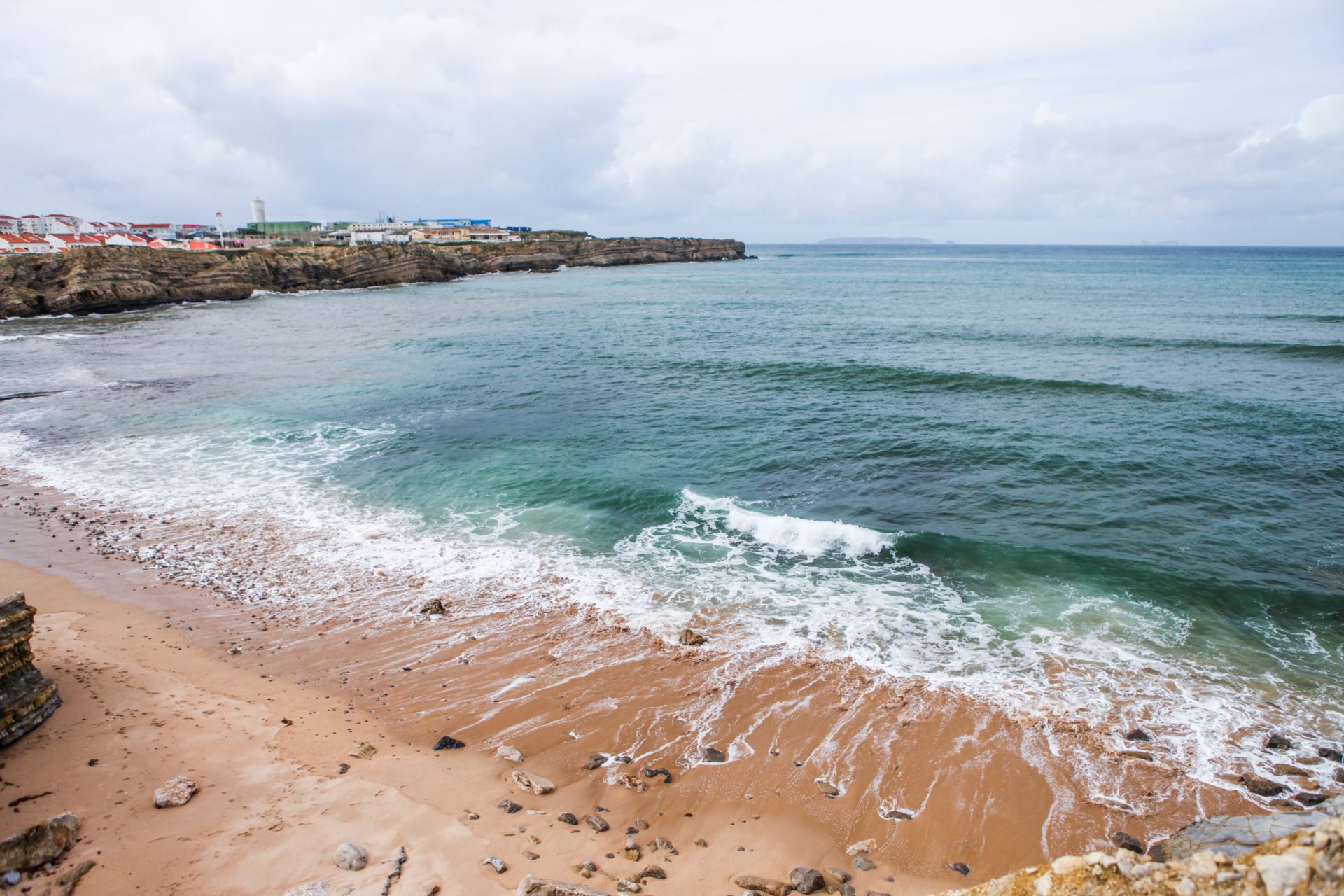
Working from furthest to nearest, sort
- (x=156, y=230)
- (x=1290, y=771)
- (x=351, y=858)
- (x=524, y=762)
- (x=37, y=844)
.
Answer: (x=156, y=230) → (x=524, y=762) → (x=1290, y=771) → (x=351, y=858) → (x=37, y=844)

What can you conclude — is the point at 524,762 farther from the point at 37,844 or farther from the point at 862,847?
the point at 37,844

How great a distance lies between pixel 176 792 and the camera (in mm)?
8508

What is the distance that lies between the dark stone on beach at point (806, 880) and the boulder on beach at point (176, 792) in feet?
24.5

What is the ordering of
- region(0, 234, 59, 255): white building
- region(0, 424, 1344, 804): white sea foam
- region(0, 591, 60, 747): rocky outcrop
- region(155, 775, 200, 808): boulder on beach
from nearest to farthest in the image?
1. region(155, 775, 200, 808): boulder on beach
2. region(0, 591, 60, 747): rocky outcrop
3. region(0, 424, 1344, 804): white sea foam
4. region(0, 234, 59, 255): white building

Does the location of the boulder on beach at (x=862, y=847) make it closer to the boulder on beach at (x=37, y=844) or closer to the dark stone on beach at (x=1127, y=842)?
the dark stone on beach at (x=1127, y=842)

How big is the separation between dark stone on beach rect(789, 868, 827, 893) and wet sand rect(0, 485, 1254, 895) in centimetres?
23

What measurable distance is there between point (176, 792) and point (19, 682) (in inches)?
134

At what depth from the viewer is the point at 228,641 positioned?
493 inches

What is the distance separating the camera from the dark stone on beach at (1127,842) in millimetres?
7941

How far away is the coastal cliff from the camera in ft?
196

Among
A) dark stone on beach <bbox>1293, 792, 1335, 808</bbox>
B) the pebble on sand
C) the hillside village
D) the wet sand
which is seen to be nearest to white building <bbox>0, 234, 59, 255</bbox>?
the hillside village

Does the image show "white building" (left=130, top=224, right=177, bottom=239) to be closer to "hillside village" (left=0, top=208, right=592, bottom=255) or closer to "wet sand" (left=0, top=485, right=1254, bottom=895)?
"hillside village" (left=0, top=208, right=592, bottom=255)

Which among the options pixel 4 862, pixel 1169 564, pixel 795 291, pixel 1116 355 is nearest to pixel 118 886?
pixel 4 862

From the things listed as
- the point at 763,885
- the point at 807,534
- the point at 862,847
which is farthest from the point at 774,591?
the point at 763,885
